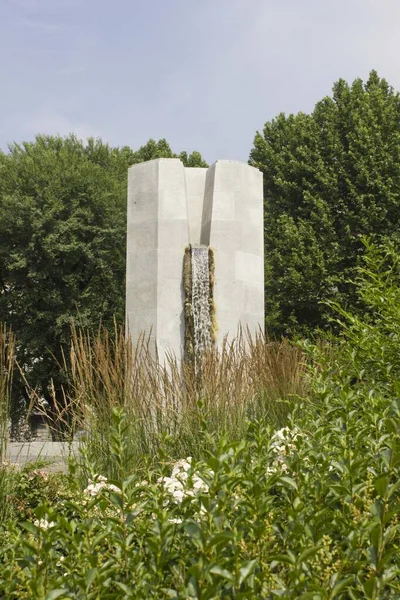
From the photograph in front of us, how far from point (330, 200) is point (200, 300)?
9717 mm

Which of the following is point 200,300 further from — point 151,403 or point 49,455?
point 151,403

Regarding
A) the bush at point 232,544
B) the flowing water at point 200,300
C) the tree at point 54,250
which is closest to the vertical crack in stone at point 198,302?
the flowing water at point 200,300

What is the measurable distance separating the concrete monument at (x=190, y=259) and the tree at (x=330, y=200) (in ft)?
25.0

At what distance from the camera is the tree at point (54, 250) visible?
17.0 meters

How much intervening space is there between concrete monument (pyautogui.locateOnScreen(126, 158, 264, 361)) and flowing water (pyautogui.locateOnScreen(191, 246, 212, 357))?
11 mm

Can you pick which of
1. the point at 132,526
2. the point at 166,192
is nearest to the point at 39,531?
the point at 132,526

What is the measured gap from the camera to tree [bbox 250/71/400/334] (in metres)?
16.1

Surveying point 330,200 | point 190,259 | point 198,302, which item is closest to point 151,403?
point 198,302

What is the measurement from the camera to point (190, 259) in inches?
311

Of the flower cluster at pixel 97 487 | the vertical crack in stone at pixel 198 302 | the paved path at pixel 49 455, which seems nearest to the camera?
the flower cluster at pixel 97 487

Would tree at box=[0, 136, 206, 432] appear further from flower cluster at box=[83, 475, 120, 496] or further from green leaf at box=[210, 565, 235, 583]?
green leaf at box=[210, 565, 235, 583]

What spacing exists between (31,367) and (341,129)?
30.2ft

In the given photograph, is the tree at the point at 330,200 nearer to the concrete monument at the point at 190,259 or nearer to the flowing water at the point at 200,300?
the concrete monument at the point at 190,259

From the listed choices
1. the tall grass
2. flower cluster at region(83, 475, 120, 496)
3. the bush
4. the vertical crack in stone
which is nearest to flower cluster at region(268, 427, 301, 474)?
the bush
